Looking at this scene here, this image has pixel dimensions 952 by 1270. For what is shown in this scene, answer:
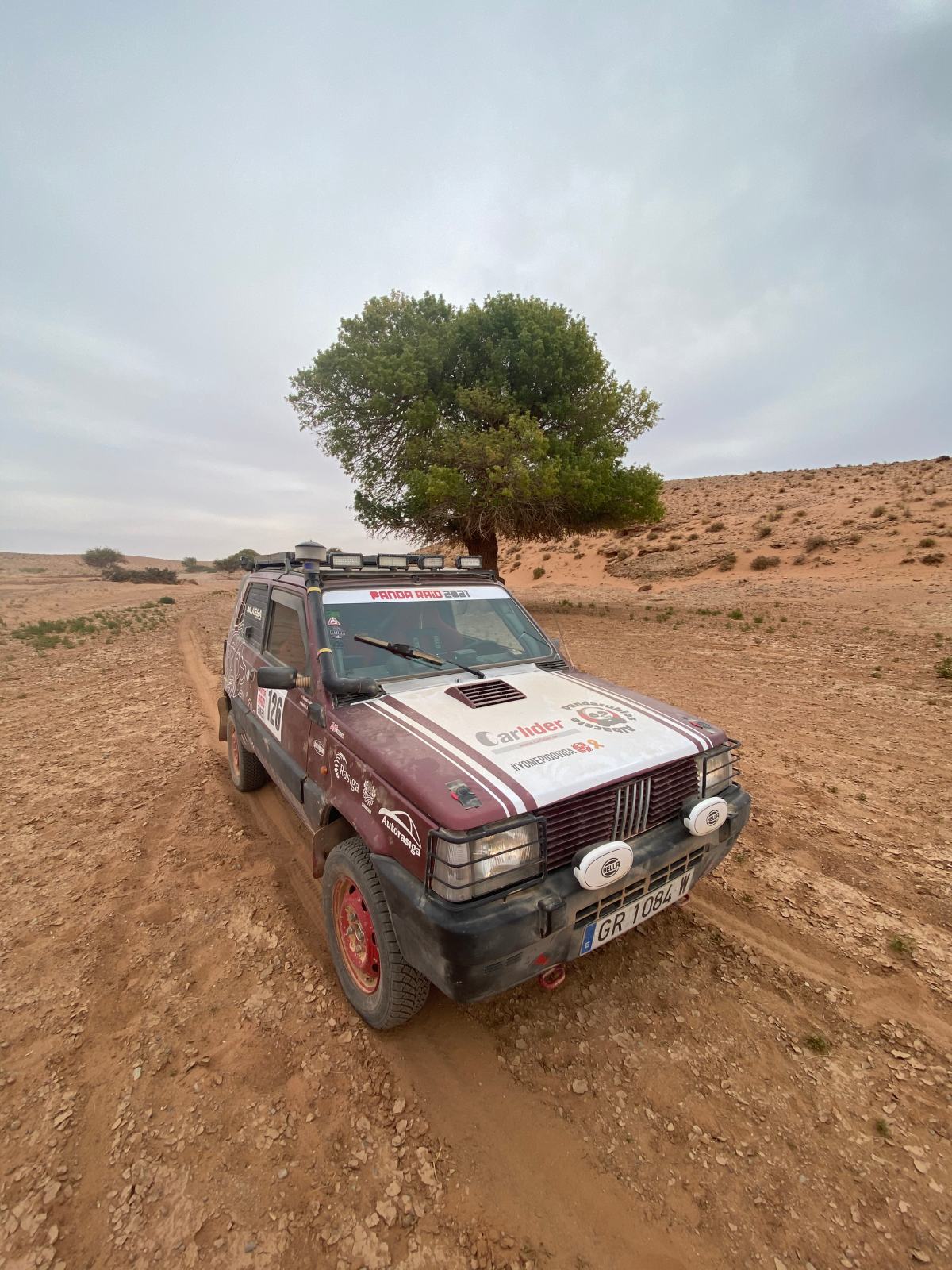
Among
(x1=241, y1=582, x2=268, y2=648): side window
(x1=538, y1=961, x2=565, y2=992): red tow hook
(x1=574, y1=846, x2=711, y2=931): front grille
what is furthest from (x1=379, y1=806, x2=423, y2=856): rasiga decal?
(x1=241, y1=582, x2=268, y2=648): side window

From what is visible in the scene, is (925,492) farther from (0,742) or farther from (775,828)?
(0,742)

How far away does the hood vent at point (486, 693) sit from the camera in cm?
288

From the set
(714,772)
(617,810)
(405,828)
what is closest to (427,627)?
(405,828)

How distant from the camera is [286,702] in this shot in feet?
11.1

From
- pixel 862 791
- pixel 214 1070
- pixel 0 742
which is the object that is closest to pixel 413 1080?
pixel 214 1070

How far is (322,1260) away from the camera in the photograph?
170 centimetres

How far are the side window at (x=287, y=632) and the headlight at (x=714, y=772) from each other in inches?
93.1

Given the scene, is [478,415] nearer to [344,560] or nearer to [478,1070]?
[344,560]

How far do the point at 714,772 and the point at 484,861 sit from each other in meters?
1.50

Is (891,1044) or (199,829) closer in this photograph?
(891,1044)

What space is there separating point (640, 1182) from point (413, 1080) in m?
0.97

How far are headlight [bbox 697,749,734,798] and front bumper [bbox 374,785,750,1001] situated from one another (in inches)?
24.6

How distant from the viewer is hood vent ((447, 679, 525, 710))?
9.45 feet

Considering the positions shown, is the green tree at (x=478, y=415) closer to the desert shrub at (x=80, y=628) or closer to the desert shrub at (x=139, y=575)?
the desert shrub at (x=80, y=628)
